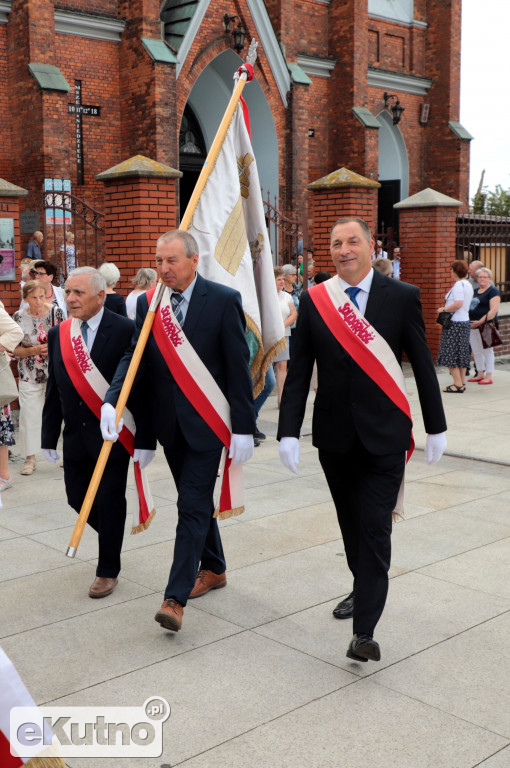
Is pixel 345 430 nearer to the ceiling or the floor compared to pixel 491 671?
nearer to the ceiling

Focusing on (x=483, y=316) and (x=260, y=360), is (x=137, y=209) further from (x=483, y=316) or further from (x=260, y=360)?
(x=260, y=360)

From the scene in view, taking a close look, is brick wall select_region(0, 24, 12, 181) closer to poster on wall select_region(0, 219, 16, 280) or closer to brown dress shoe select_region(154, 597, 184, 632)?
poster on wall select_region(0, 219, 16, 280)

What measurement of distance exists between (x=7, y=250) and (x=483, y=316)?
680cm

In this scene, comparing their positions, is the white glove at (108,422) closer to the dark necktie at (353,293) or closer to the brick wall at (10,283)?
the dark necktie at (353,293)

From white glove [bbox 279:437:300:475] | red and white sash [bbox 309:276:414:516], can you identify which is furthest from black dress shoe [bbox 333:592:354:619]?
red and white sash [bbox 309:276:414:516]

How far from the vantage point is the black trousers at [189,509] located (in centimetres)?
416

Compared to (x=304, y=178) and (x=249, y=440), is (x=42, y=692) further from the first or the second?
(x=304, y=178)

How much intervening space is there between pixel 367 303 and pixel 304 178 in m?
18.4

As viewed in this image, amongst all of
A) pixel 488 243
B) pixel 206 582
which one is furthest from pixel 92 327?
pixel 488 243

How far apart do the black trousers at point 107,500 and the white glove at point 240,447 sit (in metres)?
0.68

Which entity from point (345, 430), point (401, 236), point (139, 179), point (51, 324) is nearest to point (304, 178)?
point (401, 236)

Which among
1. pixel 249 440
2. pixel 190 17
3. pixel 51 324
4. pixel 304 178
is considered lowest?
pixel 249 440

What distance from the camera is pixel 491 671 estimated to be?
381 centimetres

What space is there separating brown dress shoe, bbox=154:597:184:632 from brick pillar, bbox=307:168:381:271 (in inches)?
383
